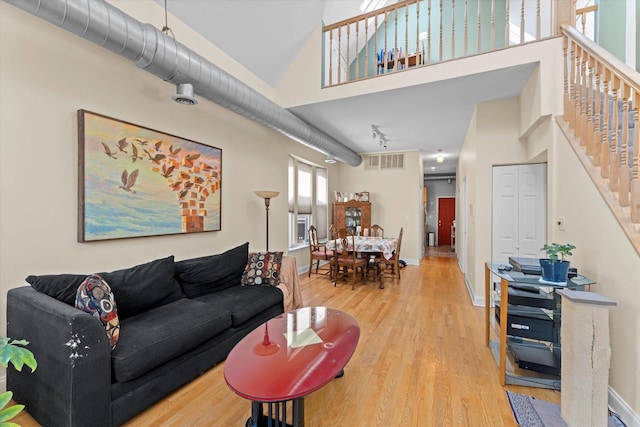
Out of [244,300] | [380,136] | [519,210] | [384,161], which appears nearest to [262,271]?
[244,300]

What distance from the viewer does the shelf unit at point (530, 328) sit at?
2182 millimetres

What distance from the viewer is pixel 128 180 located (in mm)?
2660

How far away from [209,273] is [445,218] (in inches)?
400

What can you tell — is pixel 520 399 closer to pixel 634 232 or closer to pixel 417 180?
pixel 634 232

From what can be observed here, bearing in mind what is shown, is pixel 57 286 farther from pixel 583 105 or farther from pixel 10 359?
pixel 583 105

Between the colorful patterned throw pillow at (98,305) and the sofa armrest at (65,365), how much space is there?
0.35 feet

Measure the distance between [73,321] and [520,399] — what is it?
2.84 meters

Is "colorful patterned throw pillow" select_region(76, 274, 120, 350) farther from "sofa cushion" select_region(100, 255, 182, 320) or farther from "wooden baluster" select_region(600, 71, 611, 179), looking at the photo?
"wooden baluster" select_region(600, 71, 611, 179)

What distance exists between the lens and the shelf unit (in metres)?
2.18

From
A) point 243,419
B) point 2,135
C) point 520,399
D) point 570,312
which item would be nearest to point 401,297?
point 520,399

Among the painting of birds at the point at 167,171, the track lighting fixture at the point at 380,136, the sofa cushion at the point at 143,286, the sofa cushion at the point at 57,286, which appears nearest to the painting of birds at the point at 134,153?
the painting of birds at the point at 167,171

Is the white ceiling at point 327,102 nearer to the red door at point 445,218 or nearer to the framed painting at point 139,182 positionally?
the framed painting at point 139,182

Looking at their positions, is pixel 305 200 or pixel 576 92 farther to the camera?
pixel 305 200

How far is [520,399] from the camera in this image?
2018mm
